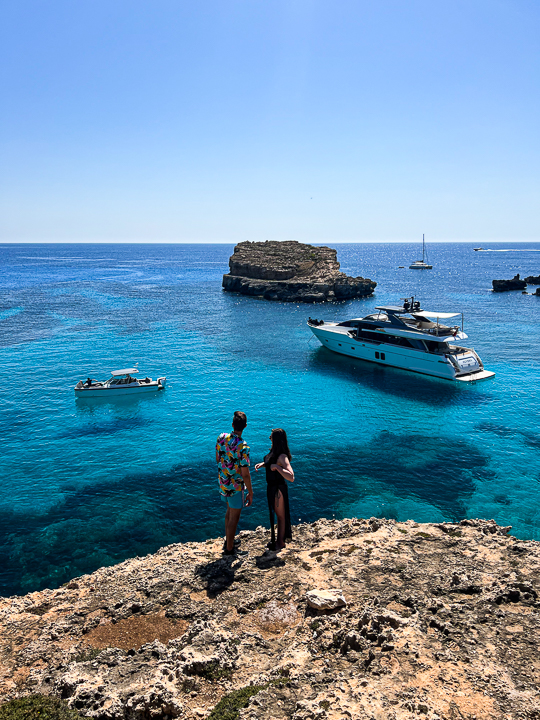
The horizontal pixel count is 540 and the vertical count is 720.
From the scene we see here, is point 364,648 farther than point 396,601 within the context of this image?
No

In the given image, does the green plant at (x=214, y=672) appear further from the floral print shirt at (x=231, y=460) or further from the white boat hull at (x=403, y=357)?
the white boat hull at (x=403, y=357)

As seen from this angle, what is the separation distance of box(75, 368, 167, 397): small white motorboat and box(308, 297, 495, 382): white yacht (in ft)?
63.1

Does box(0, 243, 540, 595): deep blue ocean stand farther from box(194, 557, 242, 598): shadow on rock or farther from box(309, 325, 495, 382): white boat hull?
box(194, 557, 242, 598): shadow on rock

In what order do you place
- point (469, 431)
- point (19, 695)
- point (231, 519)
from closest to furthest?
point (19, 695) < point (231, 519) < point (469, 431)

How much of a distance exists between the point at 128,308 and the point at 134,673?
242 feet

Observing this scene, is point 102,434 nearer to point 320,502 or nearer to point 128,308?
point 320,502

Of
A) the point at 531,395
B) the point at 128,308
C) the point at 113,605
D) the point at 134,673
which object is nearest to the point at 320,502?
the point at 113,605

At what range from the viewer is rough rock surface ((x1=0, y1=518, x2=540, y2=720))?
5.98 meters

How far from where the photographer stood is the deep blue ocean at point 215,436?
16.9 meters

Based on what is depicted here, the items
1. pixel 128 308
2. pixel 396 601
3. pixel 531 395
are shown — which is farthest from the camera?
pixel 128 308

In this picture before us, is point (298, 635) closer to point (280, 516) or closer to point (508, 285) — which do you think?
point (280, 516)

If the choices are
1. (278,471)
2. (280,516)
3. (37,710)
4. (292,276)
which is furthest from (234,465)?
(292,276)

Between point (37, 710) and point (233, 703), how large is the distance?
269 centimetres

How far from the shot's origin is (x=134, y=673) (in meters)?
6.77
